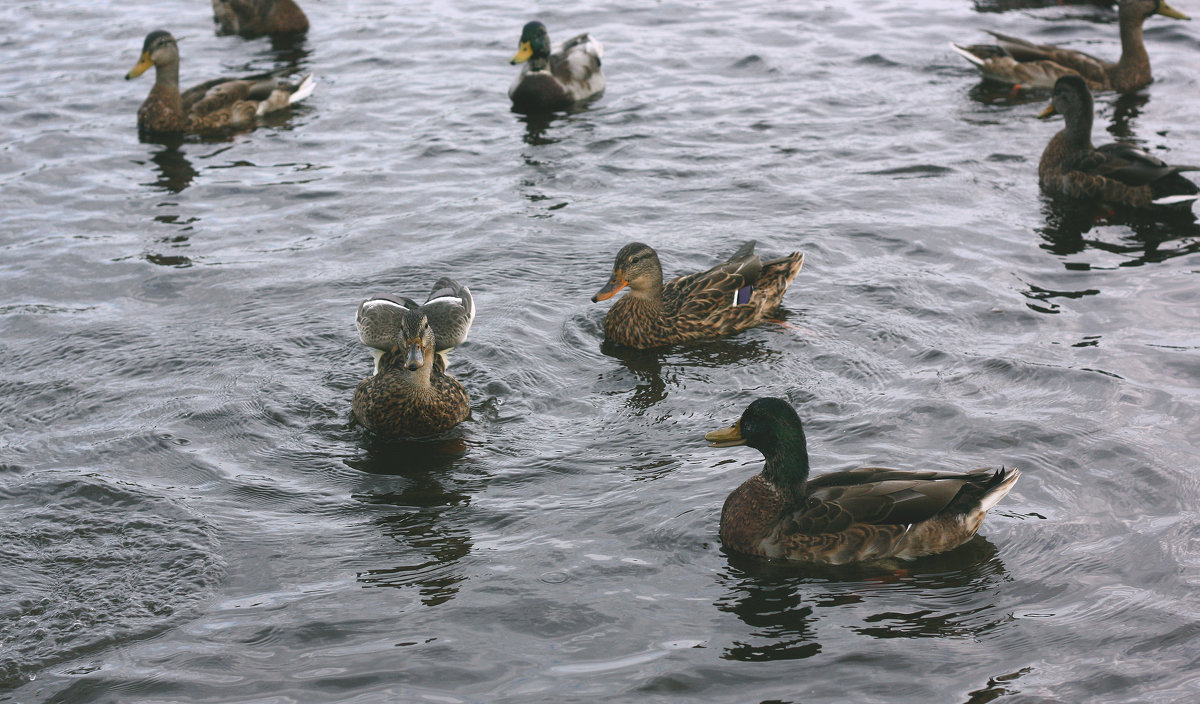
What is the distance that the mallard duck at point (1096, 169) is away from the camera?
38.2 feet

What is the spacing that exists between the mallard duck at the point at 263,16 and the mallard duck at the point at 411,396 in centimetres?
1158

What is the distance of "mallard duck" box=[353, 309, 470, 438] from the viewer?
8180 millimetres

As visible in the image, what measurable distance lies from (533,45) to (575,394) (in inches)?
320

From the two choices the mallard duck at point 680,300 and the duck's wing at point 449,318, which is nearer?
the duck's wing at point 449,318

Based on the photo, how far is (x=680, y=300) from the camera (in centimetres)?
973

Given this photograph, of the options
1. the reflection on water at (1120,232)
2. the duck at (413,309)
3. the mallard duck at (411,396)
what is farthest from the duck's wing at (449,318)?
the reflection on water at (1120,232)

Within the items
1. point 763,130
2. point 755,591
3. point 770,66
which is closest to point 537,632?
point 755,591

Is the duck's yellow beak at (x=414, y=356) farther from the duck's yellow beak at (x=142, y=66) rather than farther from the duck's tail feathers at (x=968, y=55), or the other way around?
the duck's tail feathers at (x=968, y=55)

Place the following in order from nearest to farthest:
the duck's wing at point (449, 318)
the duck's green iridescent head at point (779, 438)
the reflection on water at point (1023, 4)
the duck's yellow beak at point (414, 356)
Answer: the duck's green iridescent head at point (779, 438), the duck's yellow beak at point (414, 356), the duck's wing at point (449, 318), the reflection on water at point (1023, 4)

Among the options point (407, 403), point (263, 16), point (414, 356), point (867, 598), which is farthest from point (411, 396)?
point (263, 16)

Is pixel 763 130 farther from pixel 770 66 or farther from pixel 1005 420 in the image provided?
pixel 1005 420

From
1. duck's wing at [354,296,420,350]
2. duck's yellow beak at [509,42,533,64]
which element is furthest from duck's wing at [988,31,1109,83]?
duck's wing at [354,296,420,350]

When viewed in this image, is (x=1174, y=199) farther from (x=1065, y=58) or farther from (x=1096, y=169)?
(x=1065, y=58)

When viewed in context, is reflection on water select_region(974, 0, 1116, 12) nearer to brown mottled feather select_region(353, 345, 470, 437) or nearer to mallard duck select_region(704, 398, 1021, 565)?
brown mottled feather select_region(353, 345, 470, 437)
